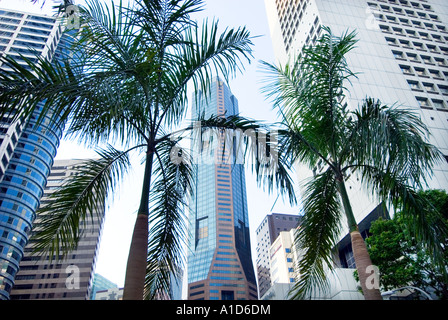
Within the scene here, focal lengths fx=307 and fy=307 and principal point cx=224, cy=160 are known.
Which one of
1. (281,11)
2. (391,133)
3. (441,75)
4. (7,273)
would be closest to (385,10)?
(441,75)

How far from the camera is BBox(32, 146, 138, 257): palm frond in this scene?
163 inches

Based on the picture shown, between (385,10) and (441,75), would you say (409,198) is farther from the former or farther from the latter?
(385,10)

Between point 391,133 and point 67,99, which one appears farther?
point 391,133

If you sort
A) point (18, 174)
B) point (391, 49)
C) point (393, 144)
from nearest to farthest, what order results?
1. point (393, 144)
2. point (391, 49)
3. point (18, 174)

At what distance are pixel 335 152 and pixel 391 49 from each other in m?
40.0

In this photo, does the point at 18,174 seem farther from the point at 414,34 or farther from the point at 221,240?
the point at 221,240

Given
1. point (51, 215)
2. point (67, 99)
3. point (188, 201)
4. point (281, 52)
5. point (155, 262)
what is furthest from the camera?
point (281, 52)

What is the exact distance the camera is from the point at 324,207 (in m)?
5.79

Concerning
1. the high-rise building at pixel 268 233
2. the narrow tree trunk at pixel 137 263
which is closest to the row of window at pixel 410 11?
the narrow tree trunk at pixel 137 263

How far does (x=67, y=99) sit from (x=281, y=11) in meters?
57.6

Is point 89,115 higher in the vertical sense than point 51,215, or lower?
higher

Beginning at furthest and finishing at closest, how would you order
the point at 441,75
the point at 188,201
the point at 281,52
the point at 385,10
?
the point at 281,52 < the point at 385,10 < the point at 441,75 < the point at 188,201

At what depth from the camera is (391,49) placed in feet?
126

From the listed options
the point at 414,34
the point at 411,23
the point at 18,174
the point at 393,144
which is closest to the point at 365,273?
the point at 393,144
